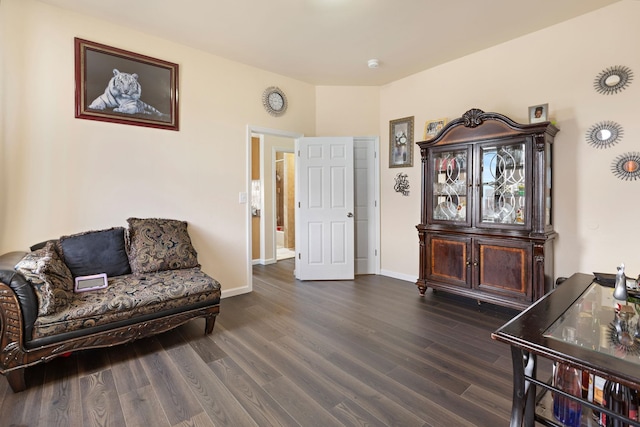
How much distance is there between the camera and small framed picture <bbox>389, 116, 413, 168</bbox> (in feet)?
13.8

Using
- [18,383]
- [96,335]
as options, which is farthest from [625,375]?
[18,383]

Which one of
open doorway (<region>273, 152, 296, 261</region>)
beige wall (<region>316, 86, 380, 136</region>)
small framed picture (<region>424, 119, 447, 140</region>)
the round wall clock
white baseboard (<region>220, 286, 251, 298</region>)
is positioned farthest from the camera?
open doorway (<region>273, 152, 296, 261</region>)

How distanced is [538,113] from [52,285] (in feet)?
13.9

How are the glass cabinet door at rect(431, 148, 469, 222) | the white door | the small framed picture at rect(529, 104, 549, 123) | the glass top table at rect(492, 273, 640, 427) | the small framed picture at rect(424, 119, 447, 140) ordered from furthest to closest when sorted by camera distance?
the white door < the small framed picture at rect(424, 119, 447, 140) < the glass cabinet door at rect(431, 148, 469, 222) < the small framed picture at rect(529, 104, 549, 123) < the glass top table at rect(492, 273, 640, 427)

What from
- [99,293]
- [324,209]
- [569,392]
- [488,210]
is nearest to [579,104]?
[488,210]

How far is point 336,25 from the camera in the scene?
291 centimetres

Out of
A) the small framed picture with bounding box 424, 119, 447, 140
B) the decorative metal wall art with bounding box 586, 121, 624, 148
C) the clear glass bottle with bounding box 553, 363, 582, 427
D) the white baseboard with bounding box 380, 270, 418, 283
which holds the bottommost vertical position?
the white baseboard with bounding box 380, 270, 418, 283

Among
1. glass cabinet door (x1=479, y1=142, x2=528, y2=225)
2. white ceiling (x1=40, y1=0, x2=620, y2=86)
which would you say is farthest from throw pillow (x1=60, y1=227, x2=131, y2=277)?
glass cabinet door (x1=479, y1=142, x2=528, y2=225)

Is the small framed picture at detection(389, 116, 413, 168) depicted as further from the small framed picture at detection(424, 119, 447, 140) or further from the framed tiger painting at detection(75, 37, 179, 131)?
the framed tiger painting at detection(75, 37, 179, 131)

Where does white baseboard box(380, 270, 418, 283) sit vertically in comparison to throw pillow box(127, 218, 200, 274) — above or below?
below

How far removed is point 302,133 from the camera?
4.40m

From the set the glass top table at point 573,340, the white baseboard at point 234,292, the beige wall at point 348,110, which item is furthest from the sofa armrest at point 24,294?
the beige wall at point 348,110

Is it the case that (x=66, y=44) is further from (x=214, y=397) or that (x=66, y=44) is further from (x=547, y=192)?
(x=547, y=192)

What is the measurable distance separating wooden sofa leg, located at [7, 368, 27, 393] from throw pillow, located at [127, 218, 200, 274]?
999 mm
